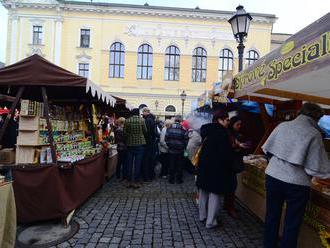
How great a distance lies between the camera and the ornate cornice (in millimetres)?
29703

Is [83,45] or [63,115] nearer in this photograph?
[63,115]

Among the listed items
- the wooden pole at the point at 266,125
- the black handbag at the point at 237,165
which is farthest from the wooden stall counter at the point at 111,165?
the black handbag at the point at 237,165

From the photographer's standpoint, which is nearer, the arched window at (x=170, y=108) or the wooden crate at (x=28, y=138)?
the wooden crate at (x=28, y=138)

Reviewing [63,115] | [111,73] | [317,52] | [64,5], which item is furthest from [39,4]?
[317,52]

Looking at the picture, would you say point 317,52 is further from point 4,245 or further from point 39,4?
point 39,4

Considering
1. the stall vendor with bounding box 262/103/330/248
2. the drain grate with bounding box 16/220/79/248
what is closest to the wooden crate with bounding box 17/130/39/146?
the drain grate with bounding box 16/220/79/248

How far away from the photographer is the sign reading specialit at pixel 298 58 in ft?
7.78

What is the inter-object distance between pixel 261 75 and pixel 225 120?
1.02 metres

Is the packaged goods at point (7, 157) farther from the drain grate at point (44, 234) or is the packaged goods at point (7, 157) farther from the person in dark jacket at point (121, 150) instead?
the person in dark jacket at point (121, 150)

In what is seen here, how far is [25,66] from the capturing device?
448cm

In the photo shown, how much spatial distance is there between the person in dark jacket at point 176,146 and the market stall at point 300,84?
7.96 ft

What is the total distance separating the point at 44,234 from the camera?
414 centimetres

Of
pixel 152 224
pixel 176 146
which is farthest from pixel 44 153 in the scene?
pixel 176 146

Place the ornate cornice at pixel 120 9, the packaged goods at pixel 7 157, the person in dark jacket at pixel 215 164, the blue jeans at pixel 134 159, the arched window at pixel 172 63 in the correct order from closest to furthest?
the person in dark jacket at pixel 215 164, the packaged goods at pixel 7 157, the blue jeans at pixel 134 159, the ornate cornice at pixel 120 9, the arched window at pixel 172 63
